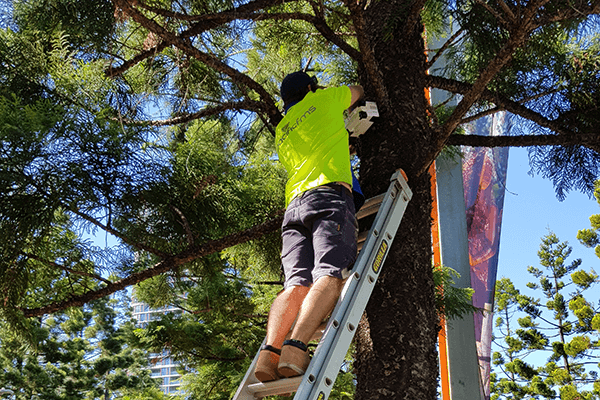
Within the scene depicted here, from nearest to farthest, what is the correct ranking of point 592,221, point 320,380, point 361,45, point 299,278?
point 320,380
point 299,278
point 361,45
point 592,221

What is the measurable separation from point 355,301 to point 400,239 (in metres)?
0.60

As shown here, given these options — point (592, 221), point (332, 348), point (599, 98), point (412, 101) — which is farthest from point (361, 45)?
point (592, 221)

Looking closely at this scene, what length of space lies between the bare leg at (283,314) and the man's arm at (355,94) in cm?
103

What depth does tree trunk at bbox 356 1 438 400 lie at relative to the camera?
236 cm

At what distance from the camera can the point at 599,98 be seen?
3389 millimetres

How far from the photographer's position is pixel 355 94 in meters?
2.79

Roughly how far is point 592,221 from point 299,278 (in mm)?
15614

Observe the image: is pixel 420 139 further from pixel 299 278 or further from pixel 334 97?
pixel 299 278

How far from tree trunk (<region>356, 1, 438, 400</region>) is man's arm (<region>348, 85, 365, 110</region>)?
71 mm

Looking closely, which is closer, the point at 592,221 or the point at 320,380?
the point at 320,380

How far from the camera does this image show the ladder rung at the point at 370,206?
102 inches

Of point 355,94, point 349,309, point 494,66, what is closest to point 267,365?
point 349,309

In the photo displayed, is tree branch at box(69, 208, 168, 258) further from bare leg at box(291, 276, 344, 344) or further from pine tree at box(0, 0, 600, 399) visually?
bare leg at box(291, 276, 344, 344)

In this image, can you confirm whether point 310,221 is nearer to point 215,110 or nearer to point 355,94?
point 355,94
